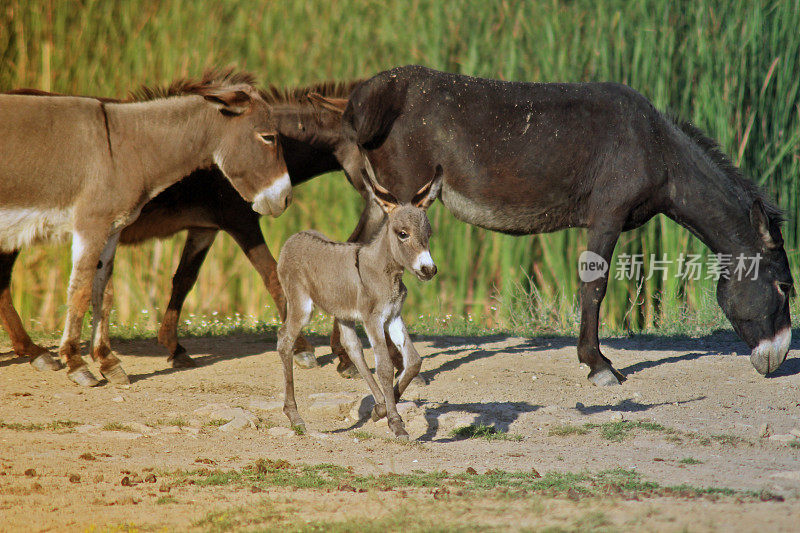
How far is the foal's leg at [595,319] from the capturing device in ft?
20.2

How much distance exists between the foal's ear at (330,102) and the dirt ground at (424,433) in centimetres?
198

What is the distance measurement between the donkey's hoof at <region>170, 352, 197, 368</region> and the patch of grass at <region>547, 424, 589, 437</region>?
3.13 metres

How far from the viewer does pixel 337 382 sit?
6305 millimetres

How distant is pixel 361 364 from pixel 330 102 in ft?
8.85

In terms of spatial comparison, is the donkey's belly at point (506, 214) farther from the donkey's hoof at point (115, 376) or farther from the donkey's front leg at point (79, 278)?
the donkey's hoof at point (115, 376)

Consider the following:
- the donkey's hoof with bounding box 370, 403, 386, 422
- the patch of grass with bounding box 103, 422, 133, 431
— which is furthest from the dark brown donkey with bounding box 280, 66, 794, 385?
the patch of grass with bounding box 103, 422, 133, 431

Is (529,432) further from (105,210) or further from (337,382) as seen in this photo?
(105,210)

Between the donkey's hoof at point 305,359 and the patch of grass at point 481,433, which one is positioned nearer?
the patch of grass at point 481,433

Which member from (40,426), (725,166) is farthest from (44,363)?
(725,166)

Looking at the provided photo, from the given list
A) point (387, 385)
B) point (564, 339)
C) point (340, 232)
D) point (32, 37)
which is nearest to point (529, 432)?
point (387, 385)

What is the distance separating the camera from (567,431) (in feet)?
16.4

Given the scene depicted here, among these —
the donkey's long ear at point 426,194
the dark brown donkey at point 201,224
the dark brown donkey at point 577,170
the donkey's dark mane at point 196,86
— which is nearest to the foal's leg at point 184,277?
the dark brown donkey at point 201,224

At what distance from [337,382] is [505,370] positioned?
1227mm

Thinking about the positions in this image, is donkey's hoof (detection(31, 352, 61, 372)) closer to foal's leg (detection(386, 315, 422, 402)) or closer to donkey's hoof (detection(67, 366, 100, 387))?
donkey's hoof (detection(67, 366, 100, 387))
